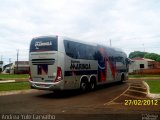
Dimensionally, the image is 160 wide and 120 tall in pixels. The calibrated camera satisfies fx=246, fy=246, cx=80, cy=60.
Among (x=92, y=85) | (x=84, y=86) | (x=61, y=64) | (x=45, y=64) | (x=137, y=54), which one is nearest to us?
(x=61, y=64)

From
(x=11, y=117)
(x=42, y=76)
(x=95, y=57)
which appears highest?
(x=95, y=57)

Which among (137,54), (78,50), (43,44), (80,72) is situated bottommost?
(80,72)

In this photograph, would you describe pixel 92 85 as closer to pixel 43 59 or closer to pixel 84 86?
pixel 84 86

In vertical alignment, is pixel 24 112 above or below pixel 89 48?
below

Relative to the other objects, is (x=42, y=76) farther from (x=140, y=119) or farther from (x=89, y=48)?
(x=140, y=119)

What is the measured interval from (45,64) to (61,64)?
1094 mm

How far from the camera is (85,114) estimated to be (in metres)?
9.49

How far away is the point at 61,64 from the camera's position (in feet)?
47.5

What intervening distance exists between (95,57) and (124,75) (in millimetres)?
7973

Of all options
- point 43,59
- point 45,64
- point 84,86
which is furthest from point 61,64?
point 84,86

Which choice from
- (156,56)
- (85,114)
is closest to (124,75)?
(85,114)

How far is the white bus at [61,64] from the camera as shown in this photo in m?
14.5

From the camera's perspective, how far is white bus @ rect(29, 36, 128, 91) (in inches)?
572

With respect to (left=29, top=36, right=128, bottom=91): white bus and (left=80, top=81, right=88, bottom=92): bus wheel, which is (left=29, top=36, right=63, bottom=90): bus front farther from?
(left=80, top=81, right=88, bottom=92): bus wheel
